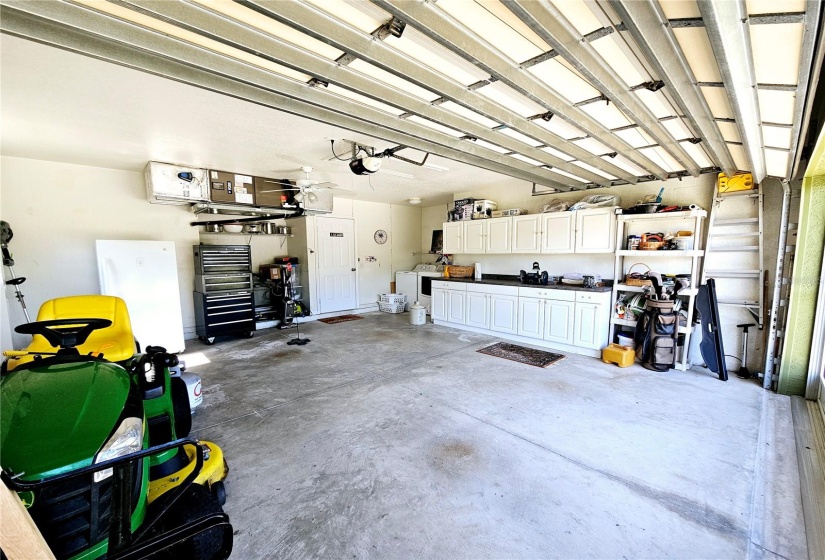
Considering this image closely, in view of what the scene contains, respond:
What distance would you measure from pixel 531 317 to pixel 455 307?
4.95ft

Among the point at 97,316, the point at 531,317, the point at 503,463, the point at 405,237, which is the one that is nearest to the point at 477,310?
the point at 531,317

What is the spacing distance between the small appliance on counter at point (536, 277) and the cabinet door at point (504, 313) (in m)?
0.45

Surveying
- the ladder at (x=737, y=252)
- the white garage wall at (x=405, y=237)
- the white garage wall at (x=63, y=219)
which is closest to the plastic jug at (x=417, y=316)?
the white garage wall at (x=405, y=237)

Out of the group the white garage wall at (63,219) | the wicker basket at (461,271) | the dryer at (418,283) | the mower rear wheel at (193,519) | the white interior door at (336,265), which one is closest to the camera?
the mower rear wheel at (193,519)

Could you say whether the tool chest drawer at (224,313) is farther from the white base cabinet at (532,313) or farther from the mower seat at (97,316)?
the white base cabinet at (532,313)

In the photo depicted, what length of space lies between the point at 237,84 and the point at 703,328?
5.19 m

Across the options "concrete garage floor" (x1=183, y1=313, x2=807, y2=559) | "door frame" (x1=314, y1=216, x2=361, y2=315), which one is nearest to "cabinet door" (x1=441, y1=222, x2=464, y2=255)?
"door frame" (x1=314, y1=216, x2=361, y2=315)

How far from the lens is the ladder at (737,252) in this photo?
3.71 m

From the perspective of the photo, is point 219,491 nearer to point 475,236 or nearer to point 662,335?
point 662,335

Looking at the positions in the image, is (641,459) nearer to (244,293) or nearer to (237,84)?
(237,84)

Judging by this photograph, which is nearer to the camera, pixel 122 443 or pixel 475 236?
pixel 122 443

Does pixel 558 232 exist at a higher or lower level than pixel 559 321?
higher

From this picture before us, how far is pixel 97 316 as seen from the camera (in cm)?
286

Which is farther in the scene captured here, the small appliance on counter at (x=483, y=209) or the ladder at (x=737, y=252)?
the small appliance on counter at (x=483, y=209)
